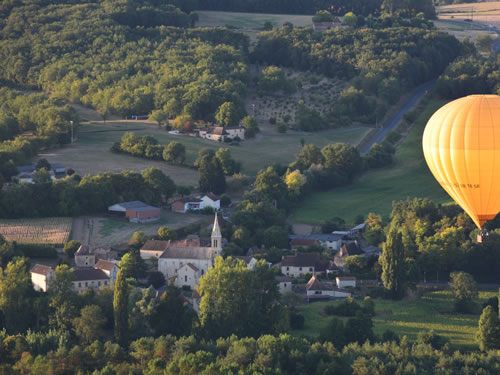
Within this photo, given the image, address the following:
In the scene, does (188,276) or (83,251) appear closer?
(188,276)

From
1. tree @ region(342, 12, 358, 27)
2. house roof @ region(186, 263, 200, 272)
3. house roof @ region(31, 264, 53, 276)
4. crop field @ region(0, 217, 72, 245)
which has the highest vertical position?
tree @ region(342, 12, 358, 27)

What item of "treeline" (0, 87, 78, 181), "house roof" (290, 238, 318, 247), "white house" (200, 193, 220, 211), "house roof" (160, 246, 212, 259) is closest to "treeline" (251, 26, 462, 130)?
"treeline" (0, 87, 78, 181)

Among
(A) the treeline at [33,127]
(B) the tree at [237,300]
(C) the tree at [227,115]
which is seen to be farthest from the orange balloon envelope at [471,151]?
(C) the tree at [227,115]

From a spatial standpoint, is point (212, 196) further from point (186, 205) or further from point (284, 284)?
point (284, 284)

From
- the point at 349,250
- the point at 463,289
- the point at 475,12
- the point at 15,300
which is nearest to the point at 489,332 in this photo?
the point at 463,289

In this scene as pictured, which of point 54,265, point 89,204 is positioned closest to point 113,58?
point 89,204

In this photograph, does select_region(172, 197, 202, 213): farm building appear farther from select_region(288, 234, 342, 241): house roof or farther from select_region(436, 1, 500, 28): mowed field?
select_region(436, 1, 500, 28): mowed field
